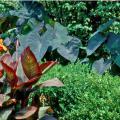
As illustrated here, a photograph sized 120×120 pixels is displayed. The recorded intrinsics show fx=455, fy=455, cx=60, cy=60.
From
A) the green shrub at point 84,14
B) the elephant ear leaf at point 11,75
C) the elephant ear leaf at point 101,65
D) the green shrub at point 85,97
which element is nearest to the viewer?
the elephant ear leaf at point 11,75

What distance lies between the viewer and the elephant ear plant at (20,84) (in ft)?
9.23

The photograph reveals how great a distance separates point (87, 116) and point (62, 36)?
130cm

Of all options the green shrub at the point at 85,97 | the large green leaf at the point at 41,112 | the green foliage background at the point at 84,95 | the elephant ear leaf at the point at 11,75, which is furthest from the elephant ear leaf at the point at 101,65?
the elephant ear leaf at the point at 11,75

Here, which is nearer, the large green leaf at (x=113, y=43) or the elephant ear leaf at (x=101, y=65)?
the elephant ear leaf at (x=101, y=65)

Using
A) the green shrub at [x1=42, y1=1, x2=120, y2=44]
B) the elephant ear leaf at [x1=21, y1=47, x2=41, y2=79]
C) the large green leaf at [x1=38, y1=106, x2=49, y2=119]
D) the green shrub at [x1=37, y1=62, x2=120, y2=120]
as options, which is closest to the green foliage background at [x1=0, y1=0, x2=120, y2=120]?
the green shrub at [x1=37, y1=62, x2=120, y2=120]

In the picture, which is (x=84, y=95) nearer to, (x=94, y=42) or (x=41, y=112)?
(x=41, y=112)

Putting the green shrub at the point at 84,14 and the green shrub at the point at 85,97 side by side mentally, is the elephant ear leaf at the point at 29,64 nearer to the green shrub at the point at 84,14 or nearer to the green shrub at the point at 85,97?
the green shrub at the point at 85,97

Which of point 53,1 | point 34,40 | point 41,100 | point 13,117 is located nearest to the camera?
point 13,117

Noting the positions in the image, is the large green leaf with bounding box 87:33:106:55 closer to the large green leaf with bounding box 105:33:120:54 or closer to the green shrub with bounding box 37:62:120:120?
the large green leaf with bounding box 105:33:120:54

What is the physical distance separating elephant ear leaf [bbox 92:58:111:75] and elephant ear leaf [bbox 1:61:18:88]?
108 centimetres

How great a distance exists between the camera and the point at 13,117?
286 cm

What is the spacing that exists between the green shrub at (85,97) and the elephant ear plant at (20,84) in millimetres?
279

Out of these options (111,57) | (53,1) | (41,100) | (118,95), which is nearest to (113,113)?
(118,95)

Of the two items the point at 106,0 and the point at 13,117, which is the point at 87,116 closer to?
the point at 13,117
